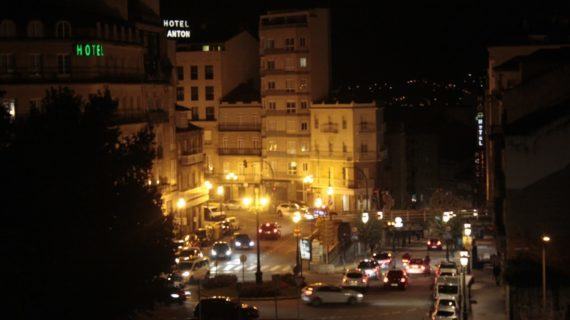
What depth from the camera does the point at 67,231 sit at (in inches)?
1596

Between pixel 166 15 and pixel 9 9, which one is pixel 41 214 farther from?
pixel 166 15

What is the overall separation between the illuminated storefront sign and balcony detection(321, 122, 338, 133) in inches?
646

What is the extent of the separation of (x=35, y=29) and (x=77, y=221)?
97.6 feet

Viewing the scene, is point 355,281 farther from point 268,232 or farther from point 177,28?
point 177,28

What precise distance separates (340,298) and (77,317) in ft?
59.3

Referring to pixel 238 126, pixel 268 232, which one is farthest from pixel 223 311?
pixel 238 126

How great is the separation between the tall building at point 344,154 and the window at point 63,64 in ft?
105

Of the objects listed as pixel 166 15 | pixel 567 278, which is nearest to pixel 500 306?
pixel 567 278

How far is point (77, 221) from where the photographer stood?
41.0m

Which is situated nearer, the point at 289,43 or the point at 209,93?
the point at 289,43

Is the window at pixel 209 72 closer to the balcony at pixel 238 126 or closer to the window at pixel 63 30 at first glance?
the balcony at pixel 238 126

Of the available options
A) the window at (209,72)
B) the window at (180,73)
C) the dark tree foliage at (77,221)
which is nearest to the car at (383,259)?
the dark tree foliage at (77,221)

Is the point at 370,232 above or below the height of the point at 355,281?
above

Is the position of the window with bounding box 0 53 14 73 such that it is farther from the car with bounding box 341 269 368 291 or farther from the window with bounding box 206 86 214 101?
the window with bounding box 206 86 214 101
